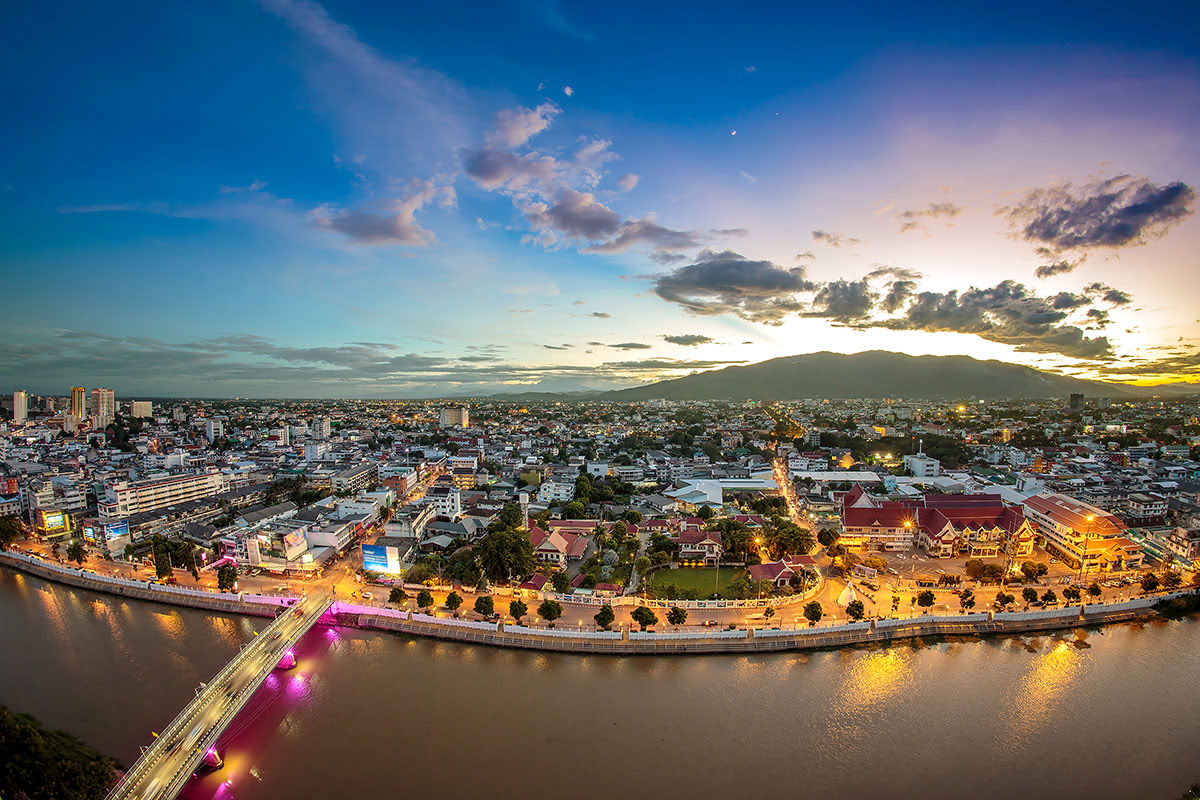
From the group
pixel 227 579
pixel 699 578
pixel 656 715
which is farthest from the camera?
pixel 699 578

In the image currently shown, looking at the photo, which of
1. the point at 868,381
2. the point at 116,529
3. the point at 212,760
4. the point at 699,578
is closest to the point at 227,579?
the point at 116,529

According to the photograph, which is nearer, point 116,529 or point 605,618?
point 605,618

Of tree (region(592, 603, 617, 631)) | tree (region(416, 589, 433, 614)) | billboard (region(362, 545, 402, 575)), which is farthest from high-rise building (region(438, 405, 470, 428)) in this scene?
tree (region(592, 603, 617, 631))

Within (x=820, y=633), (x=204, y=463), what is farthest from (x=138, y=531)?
(x=820, y=633)

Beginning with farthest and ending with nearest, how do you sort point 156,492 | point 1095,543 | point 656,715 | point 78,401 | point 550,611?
point 78,401, point 156,492, point 1095,543, point 550,611, point 656,715

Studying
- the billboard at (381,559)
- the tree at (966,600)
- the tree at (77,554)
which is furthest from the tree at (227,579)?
the tree at (966,600)

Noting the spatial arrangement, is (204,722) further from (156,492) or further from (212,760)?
(156,492)

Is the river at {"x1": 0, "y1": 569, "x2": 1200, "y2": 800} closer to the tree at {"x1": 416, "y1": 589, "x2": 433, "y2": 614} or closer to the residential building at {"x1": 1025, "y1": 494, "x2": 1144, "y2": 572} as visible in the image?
A: the tree at {"x1": 416, "y1": 589, "x2": 433, "y2": 614}

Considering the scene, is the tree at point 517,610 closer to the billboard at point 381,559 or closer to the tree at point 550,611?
the tree at point 550,611

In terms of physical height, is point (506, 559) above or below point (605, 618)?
above
